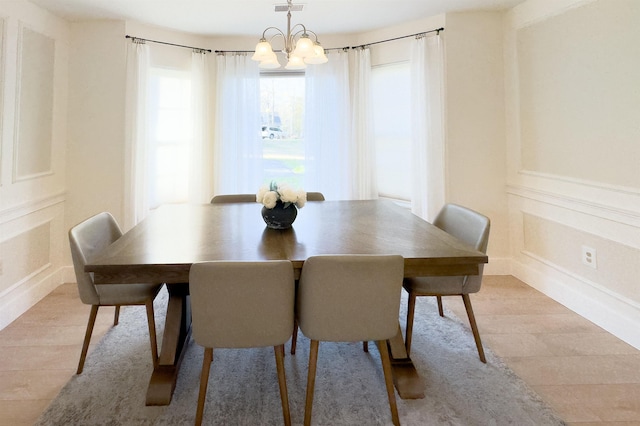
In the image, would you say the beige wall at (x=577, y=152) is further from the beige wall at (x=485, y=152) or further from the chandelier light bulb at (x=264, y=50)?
the chandelier light bulb at (x=264, y=50)

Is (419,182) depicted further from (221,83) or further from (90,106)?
(90,106)

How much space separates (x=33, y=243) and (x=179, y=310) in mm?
1935

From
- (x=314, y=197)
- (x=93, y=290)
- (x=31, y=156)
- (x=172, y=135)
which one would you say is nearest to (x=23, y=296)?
(x=31, y=156)

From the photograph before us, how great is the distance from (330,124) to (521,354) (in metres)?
2.84

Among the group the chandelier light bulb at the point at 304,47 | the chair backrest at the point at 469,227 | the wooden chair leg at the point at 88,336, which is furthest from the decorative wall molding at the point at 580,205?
the wooden chair leg at the point at 88,336

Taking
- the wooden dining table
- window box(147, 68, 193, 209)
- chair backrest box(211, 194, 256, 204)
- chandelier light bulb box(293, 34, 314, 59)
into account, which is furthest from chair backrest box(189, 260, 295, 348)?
window box(147, 68, 193, 209)

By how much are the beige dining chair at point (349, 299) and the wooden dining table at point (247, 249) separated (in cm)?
10

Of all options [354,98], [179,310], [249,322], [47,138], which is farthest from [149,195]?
[249,322]

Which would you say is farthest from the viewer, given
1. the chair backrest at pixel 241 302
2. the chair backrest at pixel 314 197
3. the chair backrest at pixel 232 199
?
the chair backrest at pixel 314 197

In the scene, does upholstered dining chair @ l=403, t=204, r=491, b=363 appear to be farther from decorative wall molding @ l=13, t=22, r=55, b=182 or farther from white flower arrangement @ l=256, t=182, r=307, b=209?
decorative wall molding @ l=13, t=22, r=55, b=182

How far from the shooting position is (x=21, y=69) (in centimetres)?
290

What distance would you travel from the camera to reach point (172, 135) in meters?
4.17

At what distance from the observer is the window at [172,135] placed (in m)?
4.05

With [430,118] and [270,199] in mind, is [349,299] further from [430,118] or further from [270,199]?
[430,118]
